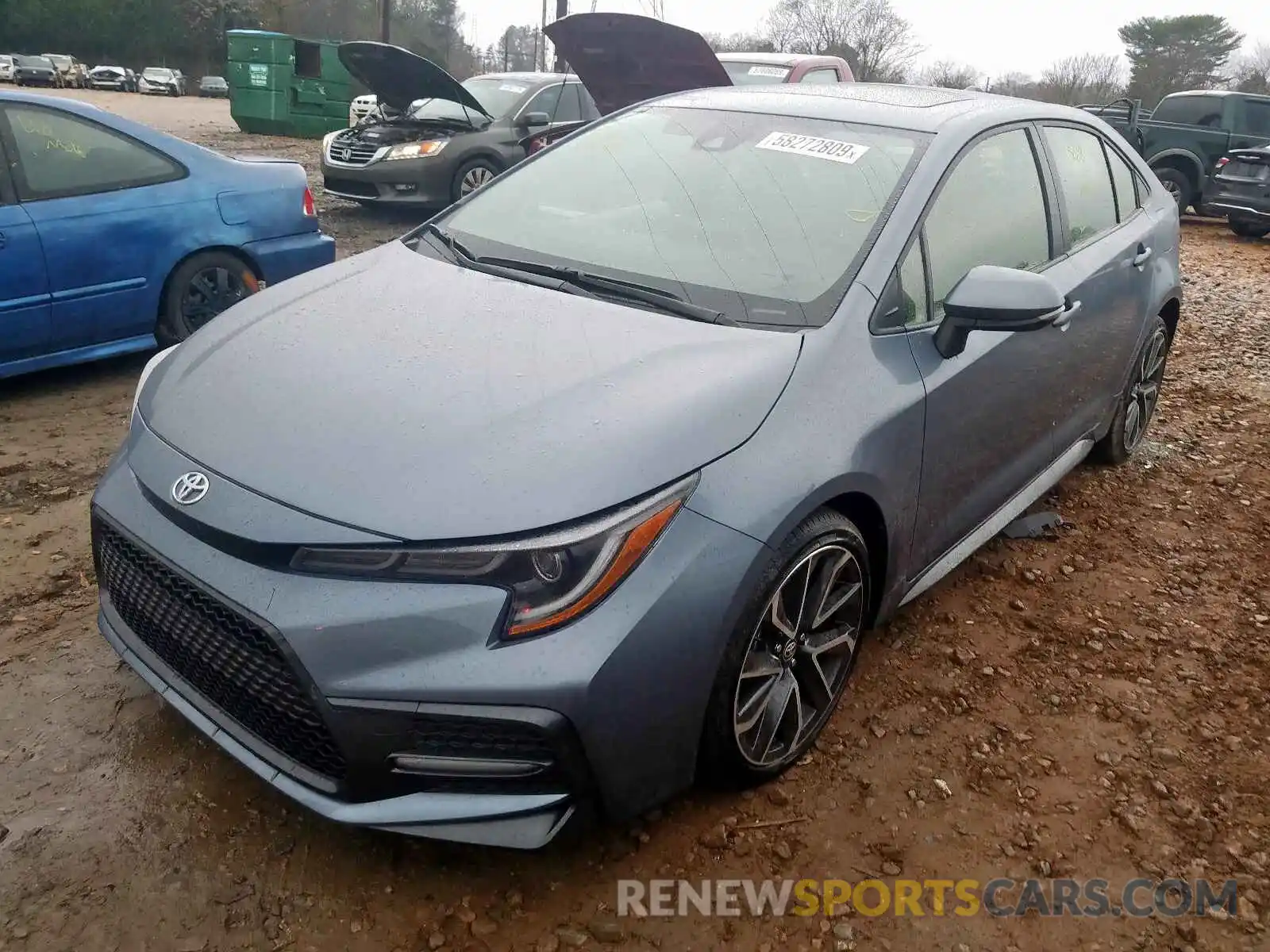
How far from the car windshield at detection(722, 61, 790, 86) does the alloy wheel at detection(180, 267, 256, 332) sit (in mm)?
5361

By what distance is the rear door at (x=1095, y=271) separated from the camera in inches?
135

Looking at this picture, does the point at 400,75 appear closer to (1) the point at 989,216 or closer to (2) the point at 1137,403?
(2) the point at 1137,403

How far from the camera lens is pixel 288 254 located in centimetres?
529

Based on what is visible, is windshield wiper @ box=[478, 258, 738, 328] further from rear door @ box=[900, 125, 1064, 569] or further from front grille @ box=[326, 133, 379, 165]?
front grille @ box=[326, 133, 379, 165]

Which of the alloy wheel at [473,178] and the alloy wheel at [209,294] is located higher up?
the alloy wheel at [473,178]

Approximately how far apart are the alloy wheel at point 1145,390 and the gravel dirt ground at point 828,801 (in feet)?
2.88

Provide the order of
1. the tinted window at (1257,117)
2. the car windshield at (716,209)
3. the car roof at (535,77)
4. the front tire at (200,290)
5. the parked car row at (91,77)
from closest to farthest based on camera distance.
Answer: the car windshield at (716,209)
the front tire at (200,290)
the car roof at (535,77)
the tinted window at (1257,117)
the parked car row at (91,77)

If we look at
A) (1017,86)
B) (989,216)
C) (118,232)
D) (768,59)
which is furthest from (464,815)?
(1017,86)

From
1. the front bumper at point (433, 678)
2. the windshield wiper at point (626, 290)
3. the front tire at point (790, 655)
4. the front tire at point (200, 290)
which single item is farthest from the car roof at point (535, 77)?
the front bumper at point (433, 678)

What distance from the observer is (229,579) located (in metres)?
1.92

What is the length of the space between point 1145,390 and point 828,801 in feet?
10.0

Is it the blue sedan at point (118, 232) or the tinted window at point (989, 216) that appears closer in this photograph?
the tinted window at point (989, 216)

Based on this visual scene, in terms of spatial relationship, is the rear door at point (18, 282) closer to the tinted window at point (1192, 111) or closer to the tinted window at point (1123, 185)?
the tinted window at point (1123, 185)

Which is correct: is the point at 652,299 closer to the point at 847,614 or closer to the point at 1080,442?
the point at 847,614
